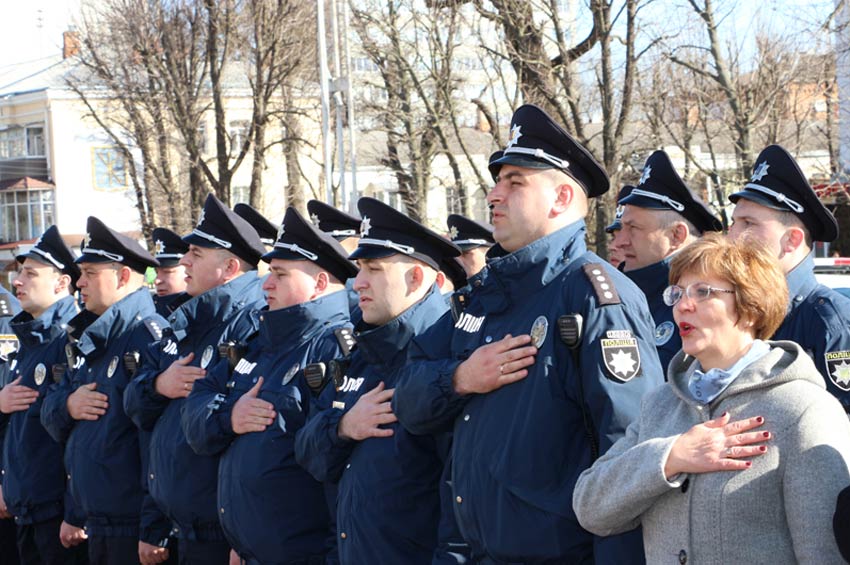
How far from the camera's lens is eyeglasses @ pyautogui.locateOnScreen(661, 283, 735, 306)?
10.6 ft

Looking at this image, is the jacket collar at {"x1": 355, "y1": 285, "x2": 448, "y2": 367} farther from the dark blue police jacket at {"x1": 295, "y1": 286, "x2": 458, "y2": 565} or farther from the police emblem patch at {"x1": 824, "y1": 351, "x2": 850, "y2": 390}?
the police emblem patch at {"x1": 824, "y1": 351, "x2": 850, "y2": 390}

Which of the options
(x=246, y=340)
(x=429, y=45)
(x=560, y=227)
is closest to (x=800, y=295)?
(x=560, y=227)

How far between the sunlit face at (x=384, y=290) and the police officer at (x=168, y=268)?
3.49m

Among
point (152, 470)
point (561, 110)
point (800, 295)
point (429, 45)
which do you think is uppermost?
point (429, 45)

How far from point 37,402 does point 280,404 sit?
129 inches

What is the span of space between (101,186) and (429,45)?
34.2 m

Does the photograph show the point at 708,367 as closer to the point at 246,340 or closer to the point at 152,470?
the point at 246,340

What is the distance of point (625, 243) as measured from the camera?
588cm

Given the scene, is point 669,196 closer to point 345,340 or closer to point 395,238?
point 395,238

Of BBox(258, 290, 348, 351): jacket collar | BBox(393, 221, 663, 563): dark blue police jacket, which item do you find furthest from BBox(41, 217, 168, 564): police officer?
BBox(393, 221, 663, 563): dark blue police jacket

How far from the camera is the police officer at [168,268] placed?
8.49 metres

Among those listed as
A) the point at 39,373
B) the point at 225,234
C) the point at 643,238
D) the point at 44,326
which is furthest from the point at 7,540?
the point at 643,238

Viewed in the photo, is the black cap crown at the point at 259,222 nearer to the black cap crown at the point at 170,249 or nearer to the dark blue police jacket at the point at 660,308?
the black cap crown at the point at 170,249

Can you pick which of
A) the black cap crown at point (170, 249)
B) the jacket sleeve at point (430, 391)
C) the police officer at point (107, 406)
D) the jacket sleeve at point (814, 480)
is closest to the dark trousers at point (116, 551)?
the police officer at point (107, 406)
